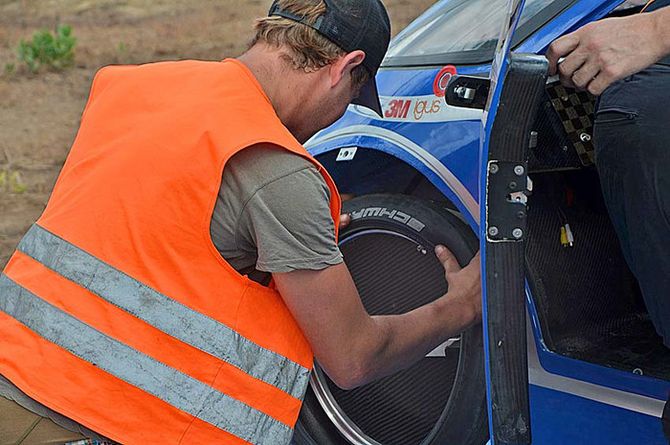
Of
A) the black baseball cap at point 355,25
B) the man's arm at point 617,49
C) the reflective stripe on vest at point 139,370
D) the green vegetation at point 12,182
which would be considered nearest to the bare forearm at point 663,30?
the man's arm at point 617,49

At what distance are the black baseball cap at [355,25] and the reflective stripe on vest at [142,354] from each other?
2.47ft

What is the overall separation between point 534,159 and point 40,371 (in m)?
1.41

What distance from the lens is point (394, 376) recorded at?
3.26 m

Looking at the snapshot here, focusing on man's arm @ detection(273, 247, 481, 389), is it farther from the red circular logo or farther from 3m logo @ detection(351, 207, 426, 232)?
the red circular logo

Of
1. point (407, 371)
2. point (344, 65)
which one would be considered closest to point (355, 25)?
point (344, 65)

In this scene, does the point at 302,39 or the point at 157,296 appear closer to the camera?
the point at 157,296

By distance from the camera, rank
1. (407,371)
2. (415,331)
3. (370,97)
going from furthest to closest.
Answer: (407,371), (370,97), (415,331)

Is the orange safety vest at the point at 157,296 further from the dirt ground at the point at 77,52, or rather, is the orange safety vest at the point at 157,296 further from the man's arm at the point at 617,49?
the dirt ground at the point at 77,52

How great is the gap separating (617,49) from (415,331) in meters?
0.87

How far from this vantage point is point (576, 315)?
9.51 ft

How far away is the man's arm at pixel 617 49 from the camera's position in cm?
233

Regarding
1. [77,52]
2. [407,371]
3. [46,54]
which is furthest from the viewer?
[77,52]

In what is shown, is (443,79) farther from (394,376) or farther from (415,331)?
(394,376)

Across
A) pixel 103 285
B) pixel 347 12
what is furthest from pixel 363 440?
pixel 347 12
